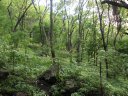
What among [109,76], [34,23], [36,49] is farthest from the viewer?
[34,23]

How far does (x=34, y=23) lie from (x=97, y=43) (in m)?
31.5

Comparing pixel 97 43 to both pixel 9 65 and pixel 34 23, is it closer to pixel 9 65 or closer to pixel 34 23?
pixel 9 65

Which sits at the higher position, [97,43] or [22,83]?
[97,43]

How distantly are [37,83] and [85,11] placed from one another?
25.9 meters

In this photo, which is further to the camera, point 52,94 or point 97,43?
point 97,43

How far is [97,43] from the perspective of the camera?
18516mm

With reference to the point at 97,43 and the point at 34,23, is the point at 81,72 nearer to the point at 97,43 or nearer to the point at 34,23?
the point at 97,43

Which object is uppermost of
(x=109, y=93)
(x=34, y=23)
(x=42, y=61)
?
(x=34, y=23)

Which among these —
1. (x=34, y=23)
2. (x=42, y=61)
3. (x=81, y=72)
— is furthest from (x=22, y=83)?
(x=34, y=23)

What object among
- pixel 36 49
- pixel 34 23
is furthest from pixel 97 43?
pixel 34 23

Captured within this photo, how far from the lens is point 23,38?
16.0m

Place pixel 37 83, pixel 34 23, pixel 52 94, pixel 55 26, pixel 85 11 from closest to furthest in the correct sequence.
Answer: pixel 52 94
pixel 37 83
pixel 85 11
pixel 55 26
pixel 34 23

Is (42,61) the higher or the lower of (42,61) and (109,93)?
the higher

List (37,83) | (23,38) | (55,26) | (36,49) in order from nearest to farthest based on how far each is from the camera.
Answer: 1. (37,83)
2. (23,38)
3. (36,49)
4. (55,26)
